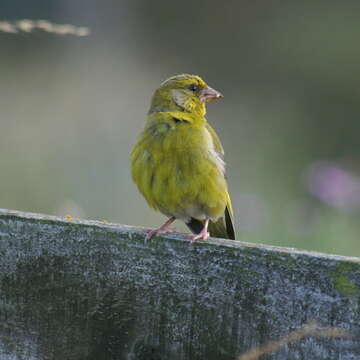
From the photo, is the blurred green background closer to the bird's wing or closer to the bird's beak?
the bird's wing

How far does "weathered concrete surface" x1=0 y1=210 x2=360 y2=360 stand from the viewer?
6.17ft

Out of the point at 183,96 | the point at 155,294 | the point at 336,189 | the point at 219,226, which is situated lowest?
the point at 155,294

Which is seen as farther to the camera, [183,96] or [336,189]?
[336,189]

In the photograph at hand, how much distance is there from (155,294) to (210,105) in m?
6.00

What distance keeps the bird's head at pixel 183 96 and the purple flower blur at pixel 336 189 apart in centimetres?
186

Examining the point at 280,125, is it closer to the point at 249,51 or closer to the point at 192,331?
the point at 249,51

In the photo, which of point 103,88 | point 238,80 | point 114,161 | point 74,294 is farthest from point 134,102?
point 74,294

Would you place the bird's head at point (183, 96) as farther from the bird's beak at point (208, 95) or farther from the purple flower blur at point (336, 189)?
the purple flower blur at point (336, 189)

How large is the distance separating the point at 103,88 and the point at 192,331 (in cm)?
540

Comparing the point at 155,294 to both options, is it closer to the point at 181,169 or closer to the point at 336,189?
the point at 181,169

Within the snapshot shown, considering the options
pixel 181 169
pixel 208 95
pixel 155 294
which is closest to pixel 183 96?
pixel 208 95

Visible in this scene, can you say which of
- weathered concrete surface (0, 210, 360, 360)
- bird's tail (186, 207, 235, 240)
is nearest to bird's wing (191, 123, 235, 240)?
bird's tail (186, 207, 235, 240)

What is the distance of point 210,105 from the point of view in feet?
26.0

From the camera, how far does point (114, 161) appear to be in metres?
6.50
